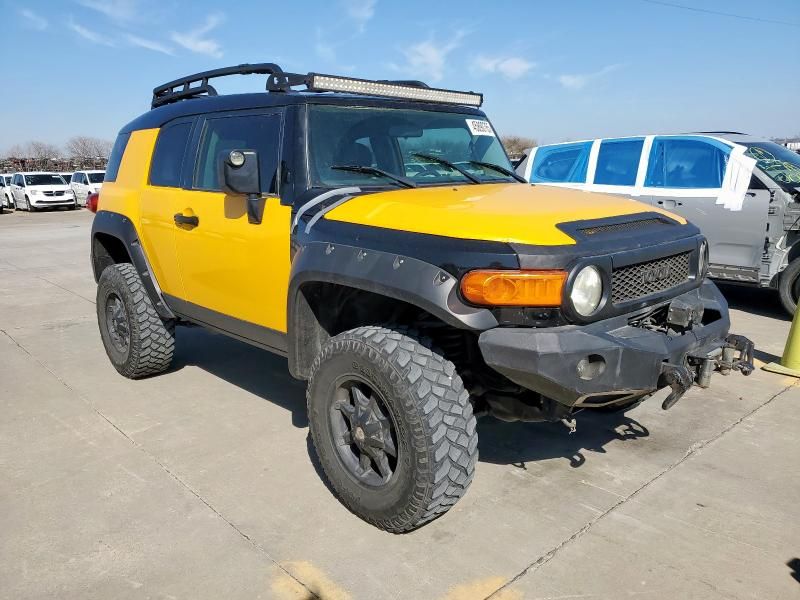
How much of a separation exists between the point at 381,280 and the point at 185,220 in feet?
6.07

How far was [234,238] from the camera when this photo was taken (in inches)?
144

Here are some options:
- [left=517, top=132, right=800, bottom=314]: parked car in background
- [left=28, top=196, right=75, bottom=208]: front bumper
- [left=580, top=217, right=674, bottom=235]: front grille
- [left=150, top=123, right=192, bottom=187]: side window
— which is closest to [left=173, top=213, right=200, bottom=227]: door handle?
[left=150, top=123, right=192, bottom=187]: side window

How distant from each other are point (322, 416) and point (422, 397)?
2.32 ft

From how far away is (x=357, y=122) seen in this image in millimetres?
3568

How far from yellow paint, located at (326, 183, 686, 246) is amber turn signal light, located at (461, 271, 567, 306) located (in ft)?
0.49

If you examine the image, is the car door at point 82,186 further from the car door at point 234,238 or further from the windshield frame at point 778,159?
the windshield frame at point 778,159

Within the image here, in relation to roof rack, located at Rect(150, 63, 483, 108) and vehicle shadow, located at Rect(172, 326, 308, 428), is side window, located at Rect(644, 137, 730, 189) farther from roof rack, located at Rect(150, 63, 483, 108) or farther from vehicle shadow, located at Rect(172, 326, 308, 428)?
vehicle shadow, located at Rect(172, 326, 308, 428)

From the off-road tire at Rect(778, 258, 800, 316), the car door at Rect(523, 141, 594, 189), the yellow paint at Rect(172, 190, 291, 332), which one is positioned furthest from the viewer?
the car door at Rect(523, 141, 594, 189)

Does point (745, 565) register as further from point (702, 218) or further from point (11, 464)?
point (702, 218)

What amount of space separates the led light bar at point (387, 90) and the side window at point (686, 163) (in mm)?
3928

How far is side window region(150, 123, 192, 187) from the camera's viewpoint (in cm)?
421

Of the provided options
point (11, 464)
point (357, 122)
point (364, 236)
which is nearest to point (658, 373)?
point (364, 236)

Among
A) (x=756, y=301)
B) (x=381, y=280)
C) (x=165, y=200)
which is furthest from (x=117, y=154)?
(x=756, y=301)

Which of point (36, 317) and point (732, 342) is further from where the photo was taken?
point (36, 317)
